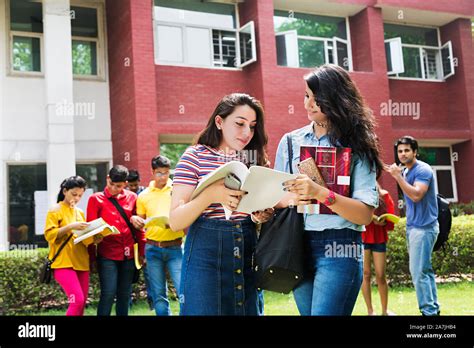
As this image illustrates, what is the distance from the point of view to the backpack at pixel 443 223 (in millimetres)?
3094

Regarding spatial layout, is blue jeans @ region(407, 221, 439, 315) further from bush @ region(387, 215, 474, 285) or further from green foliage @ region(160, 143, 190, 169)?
green foliage @ region(160, 143, 190, 169)

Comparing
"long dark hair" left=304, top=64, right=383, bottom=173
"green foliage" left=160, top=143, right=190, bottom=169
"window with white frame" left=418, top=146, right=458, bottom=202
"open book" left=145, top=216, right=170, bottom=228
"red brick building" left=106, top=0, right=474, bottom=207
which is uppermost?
"red brick building" left=106, top=0, right=474, bottom=207

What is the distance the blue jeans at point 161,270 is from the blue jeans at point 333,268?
1.97 metres

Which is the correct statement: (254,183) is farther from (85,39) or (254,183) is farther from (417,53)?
(417,53)

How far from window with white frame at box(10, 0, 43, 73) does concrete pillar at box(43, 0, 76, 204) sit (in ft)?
1.98

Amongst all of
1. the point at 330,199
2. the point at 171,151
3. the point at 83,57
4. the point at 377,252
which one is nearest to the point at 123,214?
the point at 377,252

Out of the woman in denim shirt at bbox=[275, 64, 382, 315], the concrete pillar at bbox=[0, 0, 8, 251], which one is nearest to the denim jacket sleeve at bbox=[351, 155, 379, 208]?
the woman in denim shirt at bbox=[275, 64, 382, 315]

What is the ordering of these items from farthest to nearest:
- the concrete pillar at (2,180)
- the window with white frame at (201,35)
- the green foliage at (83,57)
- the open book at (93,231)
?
the window with white frame at (201,35) → the green foliage at (83,57) → the concrete pillar at (2,180) → the open book at (93,231)

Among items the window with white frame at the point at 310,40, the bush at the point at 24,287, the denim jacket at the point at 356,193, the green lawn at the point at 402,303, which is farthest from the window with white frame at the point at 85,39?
the denim jacket at the point at 356,193

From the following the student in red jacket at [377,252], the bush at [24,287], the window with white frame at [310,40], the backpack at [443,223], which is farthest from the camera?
the window with white frame at [310,40]

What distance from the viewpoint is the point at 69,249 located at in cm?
302

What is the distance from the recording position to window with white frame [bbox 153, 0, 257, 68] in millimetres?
6434

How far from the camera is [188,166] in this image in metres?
1.48

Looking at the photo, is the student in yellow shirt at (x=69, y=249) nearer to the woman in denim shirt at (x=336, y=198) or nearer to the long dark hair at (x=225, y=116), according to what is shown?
the long dark hair at (x=225, y=116)
